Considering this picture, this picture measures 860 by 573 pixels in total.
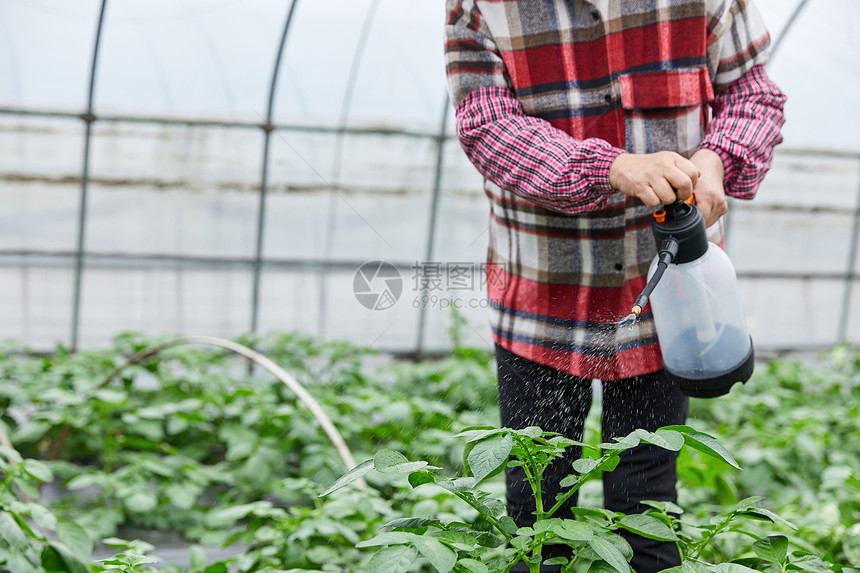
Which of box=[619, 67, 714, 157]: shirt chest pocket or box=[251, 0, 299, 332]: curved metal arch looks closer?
box=[619, 67, 714, 157]: shirt chest pocket

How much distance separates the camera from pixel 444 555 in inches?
32.5

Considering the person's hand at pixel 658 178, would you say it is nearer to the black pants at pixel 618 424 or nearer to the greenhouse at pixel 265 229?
the black pants at pixel 618 424

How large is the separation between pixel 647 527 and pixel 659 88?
0.67m

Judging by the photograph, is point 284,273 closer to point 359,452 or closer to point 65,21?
point 65,21

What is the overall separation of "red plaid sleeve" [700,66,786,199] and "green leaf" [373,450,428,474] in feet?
2.29

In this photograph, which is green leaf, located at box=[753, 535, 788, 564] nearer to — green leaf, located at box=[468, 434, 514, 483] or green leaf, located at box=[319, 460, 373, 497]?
green leaf, located at box=[468, 434, 514, 483]

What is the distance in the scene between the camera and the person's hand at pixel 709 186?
3.73 feet

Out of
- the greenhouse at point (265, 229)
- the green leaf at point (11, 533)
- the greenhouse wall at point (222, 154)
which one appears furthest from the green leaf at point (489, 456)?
the greenhouse wall at point (222, 154)

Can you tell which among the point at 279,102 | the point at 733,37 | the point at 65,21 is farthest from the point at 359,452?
the point at 65,21

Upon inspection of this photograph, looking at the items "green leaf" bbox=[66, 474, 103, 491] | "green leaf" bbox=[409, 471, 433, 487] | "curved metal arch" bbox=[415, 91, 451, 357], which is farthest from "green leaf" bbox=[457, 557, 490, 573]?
"curved metal arch" bbox=[415, 91, 451, 357]

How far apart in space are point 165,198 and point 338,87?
120cm

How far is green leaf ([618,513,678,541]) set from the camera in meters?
0.93

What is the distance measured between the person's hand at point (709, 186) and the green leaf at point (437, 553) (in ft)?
2.07

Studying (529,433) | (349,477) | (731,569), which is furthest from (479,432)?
(731,569)
